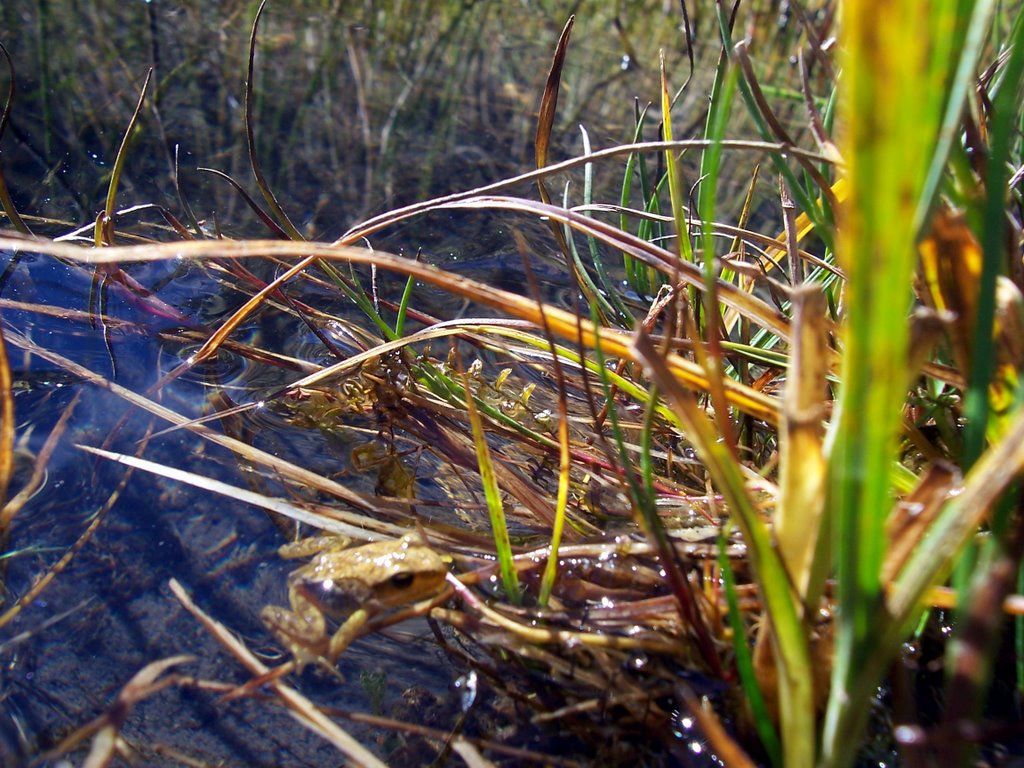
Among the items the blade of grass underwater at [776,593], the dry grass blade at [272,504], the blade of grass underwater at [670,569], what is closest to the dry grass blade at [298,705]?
the dry grass blade at [272,504]

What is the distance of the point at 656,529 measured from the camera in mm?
1094

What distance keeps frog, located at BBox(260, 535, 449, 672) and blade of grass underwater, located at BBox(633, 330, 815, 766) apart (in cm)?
72

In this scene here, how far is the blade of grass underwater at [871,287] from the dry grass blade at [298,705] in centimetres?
67

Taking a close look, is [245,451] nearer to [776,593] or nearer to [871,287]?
[776,593]

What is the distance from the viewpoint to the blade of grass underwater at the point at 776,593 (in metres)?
0.84

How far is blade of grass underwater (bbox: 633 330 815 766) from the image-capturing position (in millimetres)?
843

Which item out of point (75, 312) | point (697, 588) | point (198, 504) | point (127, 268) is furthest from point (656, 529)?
point (127, 268)

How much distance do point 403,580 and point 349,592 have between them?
0.12 meters

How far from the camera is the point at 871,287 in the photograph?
2.13 feet

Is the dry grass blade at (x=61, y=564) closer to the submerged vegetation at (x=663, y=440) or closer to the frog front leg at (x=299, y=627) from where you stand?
the submerged vegetation at (x=663, y=440)

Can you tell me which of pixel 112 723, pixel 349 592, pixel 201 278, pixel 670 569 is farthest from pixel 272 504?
pixel 201 278

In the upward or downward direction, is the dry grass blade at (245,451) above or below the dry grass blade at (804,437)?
below

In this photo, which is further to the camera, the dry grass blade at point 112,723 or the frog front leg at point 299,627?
the frog front leg at point 299,627

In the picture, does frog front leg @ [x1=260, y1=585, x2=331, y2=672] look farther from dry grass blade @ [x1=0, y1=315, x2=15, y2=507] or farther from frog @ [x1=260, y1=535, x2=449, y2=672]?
dry grass blade @ [x1=0, y1=315, x2=15, y2=507]
